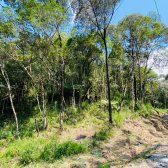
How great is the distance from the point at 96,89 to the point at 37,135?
21.4ft

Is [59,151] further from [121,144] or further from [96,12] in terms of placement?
[96,12]

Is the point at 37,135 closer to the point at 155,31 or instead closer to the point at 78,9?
the point at 78,9

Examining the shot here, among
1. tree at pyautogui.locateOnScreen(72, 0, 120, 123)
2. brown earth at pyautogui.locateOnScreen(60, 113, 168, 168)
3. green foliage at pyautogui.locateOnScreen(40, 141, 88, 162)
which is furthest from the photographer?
tree at pyautogui.locateOnScreen(72, 0, 120, 123)

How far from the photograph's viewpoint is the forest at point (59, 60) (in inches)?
237

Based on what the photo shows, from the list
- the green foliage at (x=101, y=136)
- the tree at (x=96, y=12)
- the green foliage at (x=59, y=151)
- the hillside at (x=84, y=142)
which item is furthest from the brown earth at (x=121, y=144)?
the tree at (x=96, y=12)

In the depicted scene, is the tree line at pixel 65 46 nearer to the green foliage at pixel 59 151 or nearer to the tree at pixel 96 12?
the tree at pixel 96 12

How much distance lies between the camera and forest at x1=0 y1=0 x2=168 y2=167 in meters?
6.01

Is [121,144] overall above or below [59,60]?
below

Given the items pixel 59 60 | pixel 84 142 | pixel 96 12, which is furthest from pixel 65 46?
pixel 84 142

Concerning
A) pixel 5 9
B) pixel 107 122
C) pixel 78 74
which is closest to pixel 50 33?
pixel 5 9

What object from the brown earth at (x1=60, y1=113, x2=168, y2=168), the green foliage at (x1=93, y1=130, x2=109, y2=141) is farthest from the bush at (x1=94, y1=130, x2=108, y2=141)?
the brown earth at (x1=60, y1=113, x2=168, y2=168)

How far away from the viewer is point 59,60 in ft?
27.2

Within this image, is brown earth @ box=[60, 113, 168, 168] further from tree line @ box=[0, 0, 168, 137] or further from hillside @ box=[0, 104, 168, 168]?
tree line @ box=[0, 0, 168, 137]

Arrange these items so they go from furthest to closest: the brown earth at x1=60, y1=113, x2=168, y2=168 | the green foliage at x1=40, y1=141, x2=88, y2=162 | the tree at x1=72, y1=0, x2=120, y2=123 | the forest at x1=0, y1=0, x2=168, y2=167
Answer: the tree at x1=72, y1=0, x2=120, y2=123, the forest at x1=0, y1=0, x2=168, y2=167, the green foliage at x1=40, y1=141, x2=88, y2=162, the brown earth at x1=60, y1=113, x2=168, y2=168
